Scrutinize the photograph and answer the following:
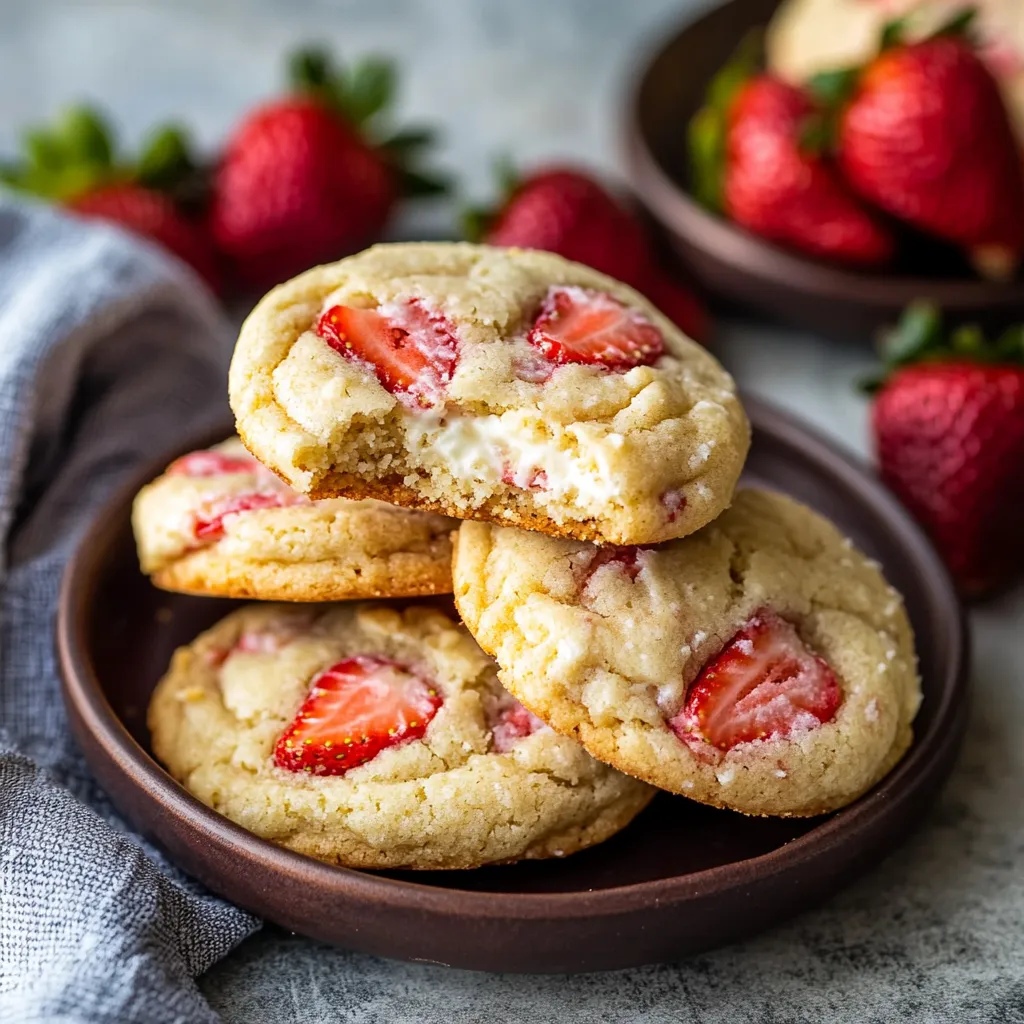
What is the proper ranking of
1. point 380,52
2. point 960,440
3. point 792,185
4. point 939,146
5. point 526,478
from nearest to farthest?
point 526,478
point 960,440
point 939,146
point 792,185
point 380,52

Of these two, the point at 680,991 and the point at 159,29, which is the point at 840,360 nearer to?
the point at 680,991

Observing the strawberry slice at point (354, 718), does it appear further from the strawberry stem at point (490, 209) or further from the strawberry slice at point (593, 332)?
the strawberry stem at point (490, 209)

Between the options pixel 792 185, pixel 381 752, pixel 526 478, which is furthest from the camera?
pixel 792 185

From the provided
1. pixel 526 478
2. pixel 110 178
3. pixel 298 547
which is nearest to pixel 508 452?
pixel 526 478

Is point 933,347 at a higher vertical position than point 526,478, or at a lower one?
lower

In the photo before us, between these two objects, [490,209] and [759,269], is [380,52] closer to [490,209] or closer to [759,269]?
[490,209]

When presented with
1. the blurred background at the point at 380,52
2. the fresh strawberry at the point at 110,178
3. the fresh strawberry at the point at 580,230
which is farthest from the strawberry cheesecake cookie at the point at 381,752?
the blurred background at the point at 380,52

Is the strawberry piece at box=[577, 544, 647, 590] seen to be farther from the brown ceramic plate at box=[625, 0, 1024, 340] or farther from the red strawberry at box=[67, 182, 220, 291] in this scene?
the red strawberry at box=[67, 182, 220, 291]
